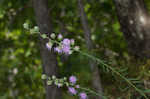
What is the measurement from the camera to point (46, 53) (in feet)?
4.81

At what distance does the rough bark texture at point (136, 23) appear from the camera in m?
1.67

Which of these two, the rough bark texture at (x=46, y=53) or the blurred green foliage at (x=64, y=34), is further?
the blurred green foliage at (x=64, y=34)

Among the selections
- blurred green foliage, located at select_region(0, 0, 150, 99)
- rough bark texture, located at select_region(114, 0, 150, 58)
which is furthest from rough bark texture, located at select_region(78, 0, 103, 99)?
rough bark texture, located at select_region(114, 0, 150, 58)

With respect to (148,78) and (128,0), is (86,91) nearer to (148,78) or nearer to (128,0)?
(148,78)

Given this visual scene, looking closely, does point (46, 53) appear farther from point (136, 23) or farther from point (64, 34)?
point (136, 23)

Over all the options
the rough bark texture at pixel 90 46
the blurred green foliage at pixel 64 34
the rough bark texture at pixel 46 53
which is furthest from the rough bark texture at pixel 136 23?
the rough bark texture at pixel 46 53

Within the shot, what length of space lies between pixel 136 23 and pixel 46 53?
2.32 feet

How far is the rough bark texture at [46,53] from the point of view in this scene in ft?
4.78

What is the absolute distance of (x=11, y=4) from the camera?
6.43 ft

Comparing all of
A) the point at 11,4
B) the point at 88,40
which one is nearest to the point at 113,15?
the point at 88,40

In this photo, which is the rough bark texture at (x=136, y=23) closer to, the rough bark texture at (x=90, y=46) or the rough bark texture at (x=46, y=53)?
the rough bark texture at (x=90, y=46)

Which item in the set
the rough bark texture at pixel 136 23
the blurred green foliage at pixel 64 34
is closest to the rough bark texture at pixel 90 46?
the blurred green foliage at pixel 64 34

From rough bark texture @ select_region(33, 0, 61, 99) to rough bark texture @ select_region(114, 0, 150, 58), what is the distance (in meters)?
0.55

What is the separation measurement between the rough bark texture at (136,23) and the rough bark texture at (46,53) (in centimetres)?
55
